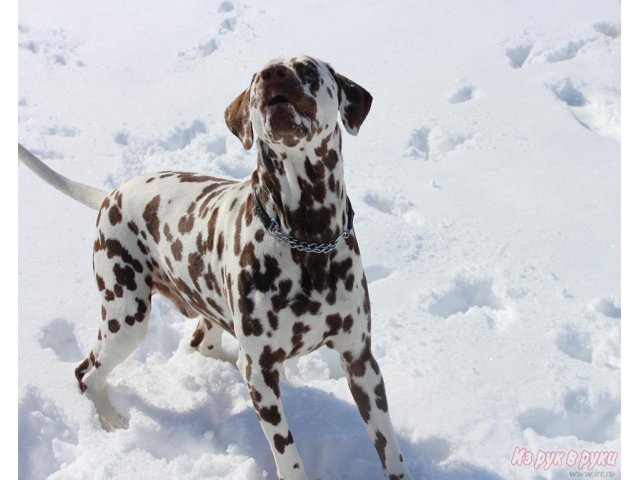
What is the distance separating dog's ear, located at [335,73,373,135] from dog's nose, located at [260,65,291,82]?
0.35 meters

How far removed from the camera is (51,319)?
4.50 m

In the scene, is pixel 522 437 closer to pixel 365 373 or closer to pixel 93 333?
pixel 365 373

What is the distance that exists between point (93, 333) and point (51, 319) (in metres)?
0.27

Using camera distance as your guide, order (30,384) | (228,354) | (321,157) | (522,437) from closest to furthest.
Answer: (321,157) < (522,437) < (30,384) < (228,354)

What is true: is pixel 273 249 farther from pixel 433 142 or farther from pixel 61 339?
pixel 433 142

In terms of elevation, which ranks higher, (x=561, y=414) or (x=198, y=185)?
(x=198, y=185)

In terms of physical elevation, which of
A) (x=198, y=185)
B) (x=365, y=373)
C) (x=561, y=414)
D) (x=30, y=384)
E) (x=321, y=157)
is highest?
(x=321, y=157)

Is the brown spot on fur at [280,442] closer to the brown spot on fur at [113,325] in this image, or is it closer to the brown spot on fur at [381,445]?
the brown spot on fur at [381,445]

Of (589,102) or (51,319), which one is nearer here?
(51,319)

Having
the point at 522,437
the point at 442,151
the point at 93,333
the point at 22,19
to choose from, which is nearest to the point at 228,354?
the point at 93,333

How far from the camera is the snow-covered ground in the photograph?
12.4 feet

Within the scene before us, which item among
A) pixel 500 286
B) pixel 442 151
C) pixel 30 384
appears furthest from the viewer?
pixel 442 151

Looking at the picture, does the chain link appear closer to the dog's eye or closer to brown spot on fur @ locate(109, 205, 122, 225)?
the dog's eye

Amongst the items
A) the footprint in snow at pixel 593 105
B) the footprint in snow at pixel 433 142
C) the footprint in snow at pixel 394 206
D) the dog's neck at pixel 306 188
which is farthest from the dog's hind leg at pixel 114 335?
the footprint in snow at pixel 593 105
